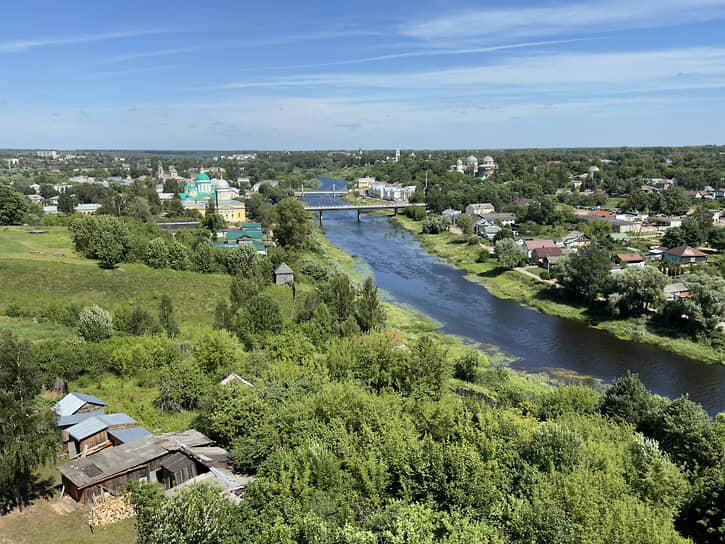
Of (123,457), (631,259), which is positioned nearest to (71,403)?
(123,457)

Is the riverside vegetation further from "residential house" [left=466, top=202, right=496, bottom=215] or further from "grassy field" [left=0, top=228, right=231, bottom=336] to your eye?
"residential house" [left=466, top=202, right=496, bottom=215]

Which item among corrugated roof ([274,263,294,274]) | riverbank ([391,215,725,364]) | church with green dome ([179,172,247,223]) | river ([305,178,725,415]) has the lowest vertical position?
river ([305,178,725,415])

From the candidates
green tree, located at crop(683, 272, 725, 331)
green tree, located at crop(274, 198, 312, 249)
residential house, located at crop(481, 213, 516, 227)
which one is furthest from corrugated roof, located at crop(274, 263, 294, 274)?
residential house, located at crop(481, 213, 516, 227)

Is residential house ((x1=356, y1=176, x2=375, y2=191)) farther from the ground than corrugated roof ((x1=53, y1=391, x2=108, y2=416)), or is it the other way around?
residential house ((x1=356, y1=176, x2=375, y2=191))

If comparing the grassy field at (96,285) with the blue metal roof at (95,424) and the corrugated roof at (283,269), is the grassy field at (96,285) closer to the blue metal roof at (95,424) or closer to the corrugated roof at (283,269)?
the corrugated roof at (283,269)

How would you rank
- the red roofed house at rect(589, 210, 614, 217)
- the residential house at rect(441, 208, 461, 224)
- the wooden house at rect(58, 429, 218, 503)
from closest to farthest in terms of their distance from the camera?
the wooden house at rect(58, 429, 218, 503)
the red roofed house at rect(589, 210, 614, 217)
the residential house at rect(441, 208, 461, 224)
